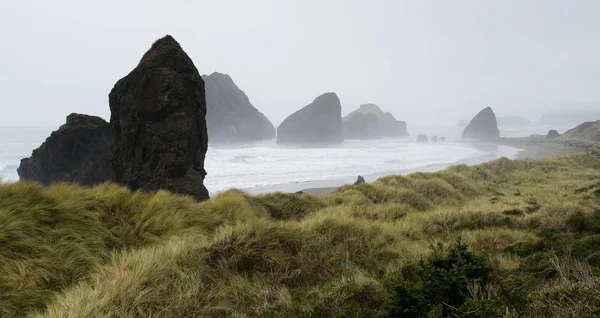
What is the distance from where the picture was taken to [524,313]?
2096 mm

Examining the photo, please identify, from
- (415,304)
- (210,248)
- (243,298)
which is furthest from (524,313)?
(210,248)

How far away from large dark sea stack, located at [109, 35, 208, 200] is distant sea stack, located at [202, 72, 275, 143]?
11253cm

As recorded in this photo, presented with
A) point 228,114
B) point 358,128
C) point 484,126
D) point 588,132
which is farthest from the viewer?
point 358,128

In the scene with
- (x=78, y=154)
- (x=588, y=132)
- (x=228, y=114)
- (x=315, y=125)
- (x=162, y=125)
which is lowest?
(x=588, y=132)

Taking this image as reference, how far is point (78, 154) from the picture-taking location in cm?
2542

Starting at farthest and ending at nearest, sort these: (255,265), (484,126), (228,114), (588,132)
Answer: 1. (484,126)
2. (228,114)
3. (588,132)
4. (255,265)

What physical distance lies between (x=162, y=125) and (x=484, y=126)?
6866 inches

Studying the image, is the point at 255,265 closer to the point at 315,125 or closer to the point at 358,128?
the point at 315,125

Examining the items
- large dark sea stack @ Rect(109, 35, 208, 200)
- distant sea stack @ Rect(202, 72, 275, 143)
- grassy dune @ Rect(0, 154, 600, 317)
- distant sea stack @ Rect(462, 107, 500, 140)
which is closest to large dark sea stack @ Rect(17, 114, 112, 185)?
large dark sea stack @ Rect(109, 35, 208, 200)

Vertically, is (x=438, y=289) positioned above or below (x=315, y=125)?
below

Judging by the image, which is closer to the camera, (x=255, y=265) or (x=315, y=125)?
(x=255, y=265)

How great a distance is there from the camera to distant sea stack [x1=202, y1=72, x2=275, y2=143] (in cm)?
13238

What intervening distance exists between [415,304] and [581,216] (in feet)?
20.1

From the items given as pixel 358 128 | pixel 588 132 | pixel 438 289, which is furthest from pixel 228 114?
pixel 438 289
